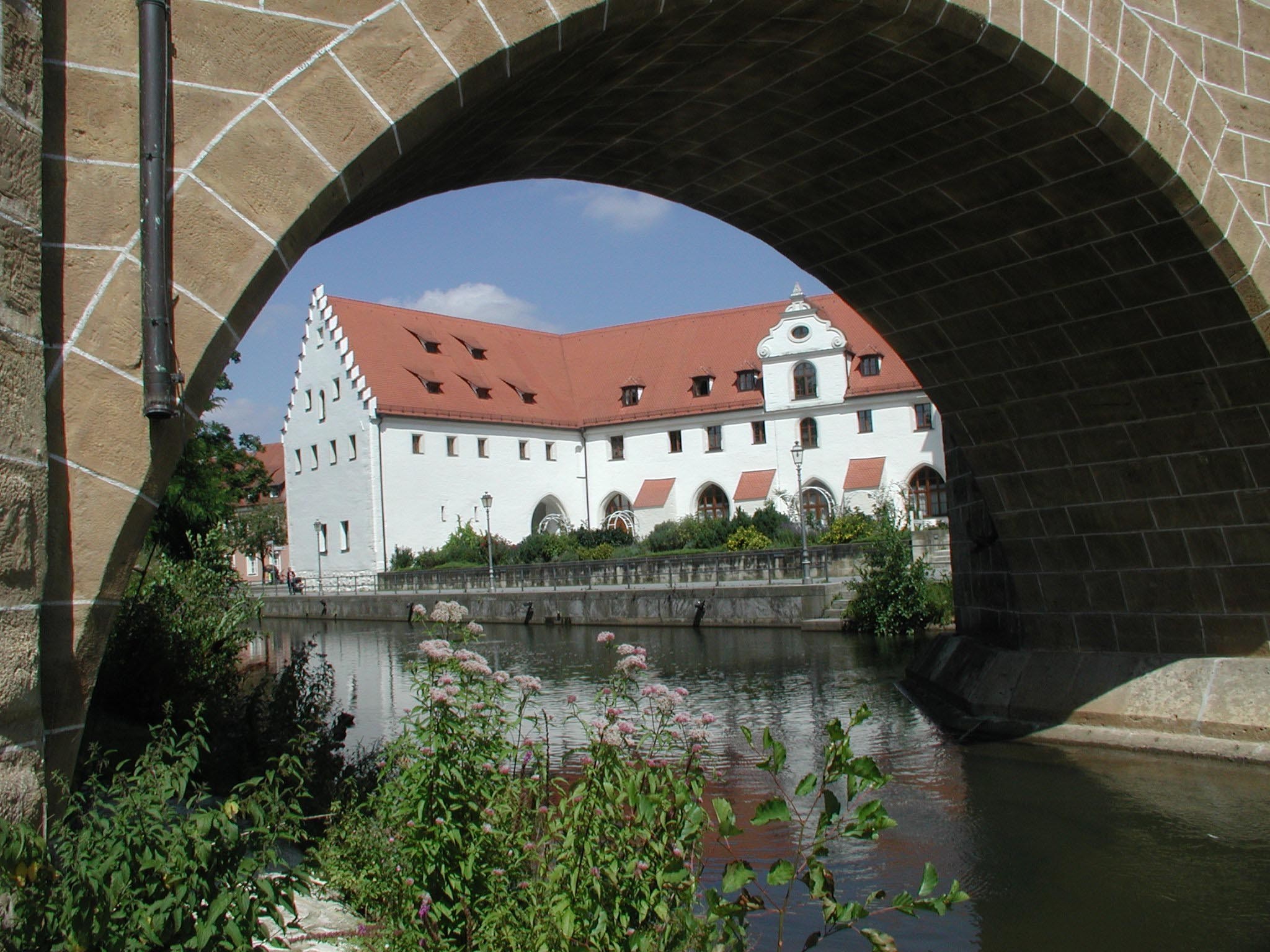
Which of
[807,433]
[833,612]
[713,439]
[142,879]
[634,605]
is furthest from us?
[713,439]

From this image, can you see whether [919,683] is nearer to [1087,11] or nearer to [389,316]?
[1087,11]

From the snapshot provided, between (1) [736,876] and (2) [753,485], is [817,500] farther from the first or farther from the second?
(1) [736,876]

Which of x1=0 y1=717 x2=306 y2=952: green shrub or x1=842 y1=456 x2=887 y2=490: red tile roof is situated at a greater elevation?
x1=842 y1=456 x2=887 y2=490: red tile roof

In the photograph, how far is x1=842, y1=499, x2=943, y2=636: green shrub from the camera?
19.4 meters

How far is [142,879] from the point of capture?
2.46 meters

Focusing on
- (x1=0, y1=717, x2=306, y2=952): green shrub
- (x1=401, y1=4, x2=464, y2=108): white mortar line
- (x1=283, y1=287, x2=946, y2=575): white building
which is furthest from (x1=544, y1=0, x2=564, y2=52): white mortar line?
(x1=283, y1=287, x2=946, y2=575): white building

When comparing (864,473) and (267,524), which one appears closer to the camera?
(864,473)

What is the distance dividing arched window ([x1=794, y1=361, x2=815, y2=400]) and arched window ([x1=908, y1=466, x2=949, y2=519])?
4785 millimetres

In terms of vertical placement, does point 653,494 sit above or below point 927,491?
above

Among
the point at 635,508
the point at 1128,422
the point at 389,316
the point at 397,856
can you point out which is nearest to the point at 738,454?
the point at 635,508

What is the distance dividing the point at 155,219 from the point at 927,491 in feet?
132

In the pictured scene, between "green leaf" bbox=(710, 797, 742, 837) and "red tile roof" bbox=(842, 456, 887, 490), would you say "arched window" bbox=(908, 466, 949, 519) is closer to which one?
"red tile roof" bbox=(842, 456, 887, 490)

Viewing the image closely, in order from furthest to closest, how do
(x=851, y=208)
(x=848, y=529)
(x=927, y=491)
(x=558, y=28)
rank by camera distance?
(x=927, y=491) < (x=848, y=529) < (x=851, y=208) < (x=558, y=28)

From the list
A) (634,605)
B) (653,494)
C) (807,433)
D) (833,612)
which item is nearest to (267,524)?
(653,494)
